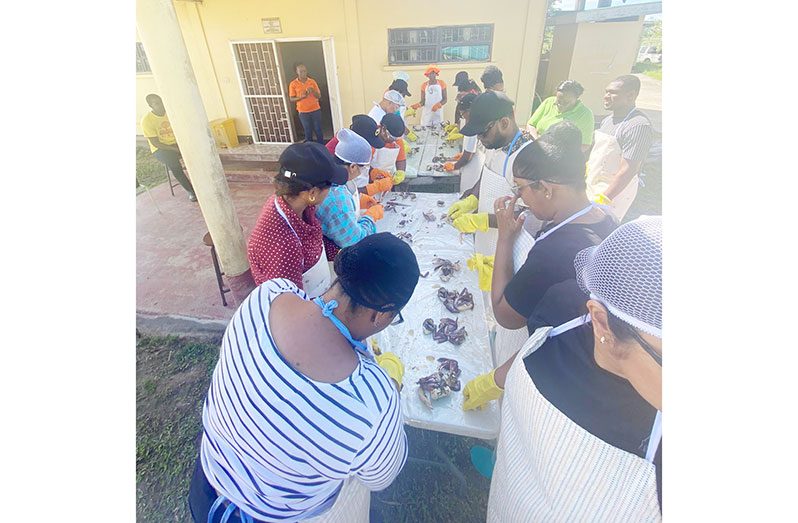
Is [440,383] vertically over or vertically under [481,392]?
under

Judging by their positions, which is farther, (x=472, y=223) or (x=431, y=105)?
(x=431, y=105)

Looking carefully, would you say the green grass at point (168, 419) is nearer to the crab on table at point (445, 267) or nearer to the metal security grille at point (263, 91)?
the crab on table at point (445, 267)

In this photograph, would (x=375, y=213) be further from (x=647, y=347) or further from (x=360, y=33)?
(x=360, y=33)

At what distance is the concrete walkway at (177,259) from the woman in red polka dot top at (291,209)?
6.44 feet

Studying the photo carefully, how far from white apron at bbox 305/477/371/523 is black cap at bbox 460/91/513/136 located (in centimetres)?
279

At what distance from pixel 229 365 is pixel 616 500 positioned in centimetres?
129

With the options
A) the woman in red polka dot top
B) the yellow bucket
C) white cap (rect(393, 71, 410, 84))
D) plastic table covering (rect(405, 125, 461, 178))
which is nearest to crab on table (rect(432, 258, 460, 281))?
the woman in red polka dot top

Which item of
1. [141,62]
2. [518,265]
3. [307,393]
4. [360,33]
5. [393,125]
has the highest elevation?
[360,33]

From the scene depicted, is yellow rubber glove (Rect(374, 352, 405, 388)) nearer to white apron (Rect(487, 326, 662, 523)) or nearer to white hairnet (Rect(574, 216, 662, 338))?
white apron (Rect(487, 326, 662, 523))

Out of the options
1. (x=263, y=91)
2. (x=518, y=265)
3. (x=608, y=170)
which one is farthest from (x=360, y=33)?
(x=518, y=265)

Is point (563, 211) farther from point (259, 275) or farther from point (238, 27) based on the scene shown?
point (238, 27)

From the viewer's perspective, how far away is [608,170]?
12.7 ft

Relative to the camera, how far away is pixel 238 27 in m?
8.16

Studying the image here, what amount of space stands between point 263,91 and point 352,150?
7.20 metres
